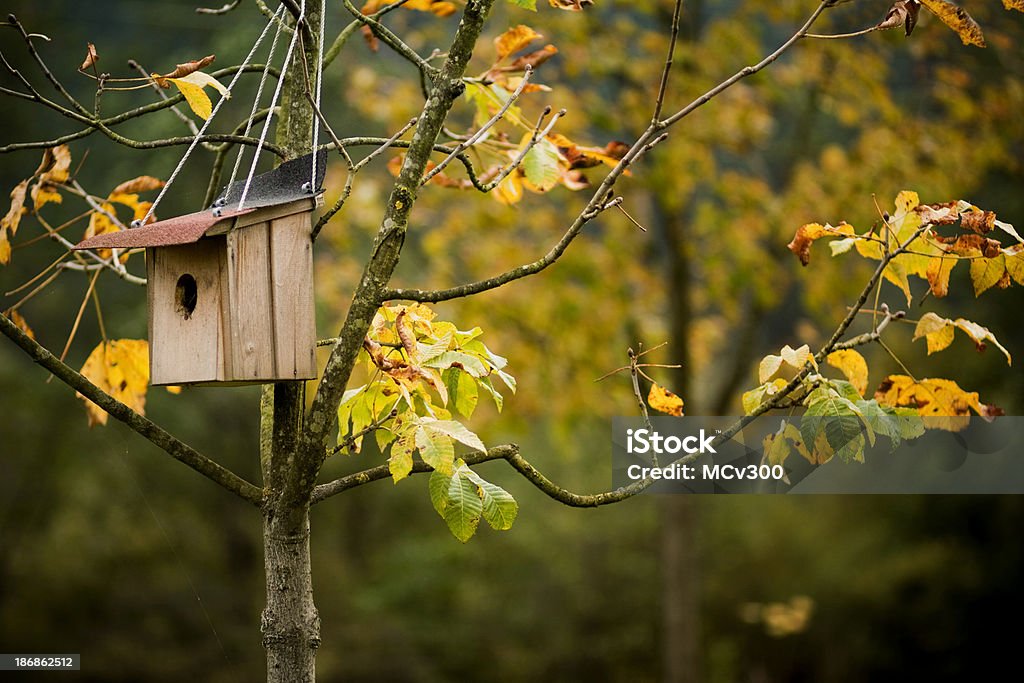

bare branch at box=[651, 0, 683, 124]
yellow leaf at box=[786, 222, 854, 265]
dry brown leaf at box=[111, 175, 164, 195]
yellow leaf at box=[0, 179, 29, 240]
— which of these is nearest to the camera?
bare branch at box=[651, 0, 683, 124]

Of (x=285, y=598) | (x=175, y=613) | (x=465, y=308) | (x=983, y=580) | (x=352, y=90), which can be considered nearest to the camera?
(x=285, y=598)

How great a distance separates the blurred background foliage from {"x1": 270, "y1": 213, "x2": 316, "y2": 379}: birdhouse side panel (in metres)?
3.00

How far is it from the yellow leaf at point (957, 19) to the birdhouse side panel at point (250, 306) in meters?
0.94

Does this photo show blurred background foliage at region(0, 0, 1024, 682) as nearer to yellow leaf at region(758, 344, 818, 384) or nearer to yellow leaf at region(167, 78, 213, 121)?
yellow leaf at region(758, 344, 818, 384)

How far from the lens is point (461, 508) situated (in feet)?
3.86

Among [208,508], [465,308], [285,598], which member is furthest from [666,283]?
[285,598]

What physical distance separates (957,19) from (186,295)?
1.14m

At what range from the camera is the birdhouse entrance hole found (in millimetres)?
1312

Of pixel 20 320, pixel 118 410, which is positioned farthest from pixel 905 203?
pixel 20 320

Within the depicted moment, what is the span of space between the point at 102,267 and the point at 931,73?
4523 mm

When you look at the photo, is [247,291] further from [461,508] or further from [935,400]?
[935,400]

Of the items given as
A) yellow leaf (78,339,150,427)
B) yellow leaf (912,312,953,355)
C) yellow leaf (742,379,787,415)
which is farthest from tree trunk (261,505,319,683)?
yellow leaf (912,312,953,355)

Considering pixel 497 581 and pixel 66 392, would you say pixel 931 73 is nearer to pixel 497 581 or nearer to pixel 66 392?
pixel 497 581

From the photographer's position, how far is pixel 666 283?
16.6 feet
